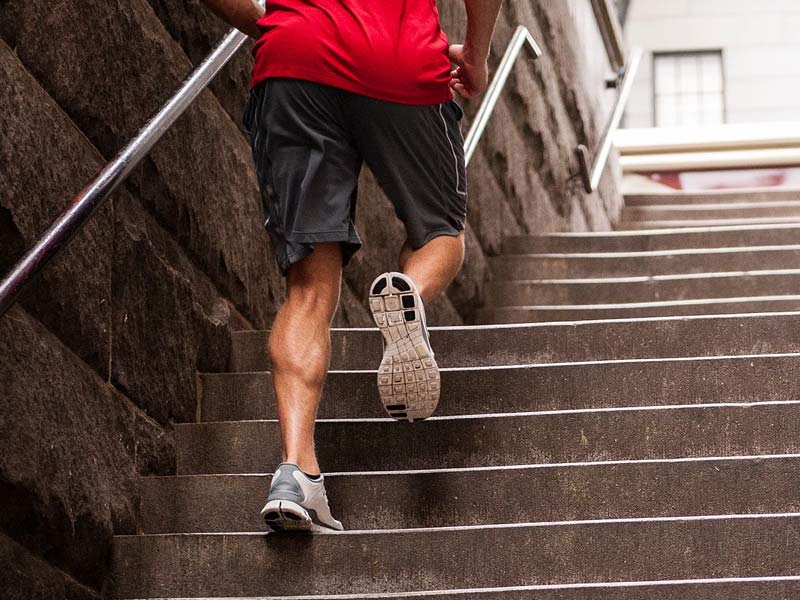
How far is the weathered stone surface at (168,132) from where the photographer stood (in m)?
2.97

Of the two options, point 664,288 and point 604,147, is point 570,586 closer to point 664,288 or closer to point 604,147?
point 664,288

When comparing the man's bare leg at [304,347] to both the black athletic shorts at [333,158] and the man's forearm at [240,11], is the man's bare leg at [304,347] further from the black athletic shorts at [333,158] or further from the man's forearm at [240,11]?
the man's forearm at [240,11]

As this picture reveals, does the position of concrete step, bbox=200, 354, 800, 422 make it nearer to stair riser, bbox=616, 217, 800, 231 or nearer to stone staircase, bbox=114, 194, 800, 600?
stone staircase, bbox=114, 194, 800, 600

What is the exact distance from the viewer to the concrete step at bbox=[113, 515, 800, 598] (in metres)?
2.76

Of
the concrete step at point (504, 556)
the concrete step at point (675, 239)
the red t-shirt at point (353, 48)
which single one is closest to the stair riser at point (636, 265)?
the concrete step at point (675, 239)

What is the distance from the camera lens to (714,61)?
57.7 ft

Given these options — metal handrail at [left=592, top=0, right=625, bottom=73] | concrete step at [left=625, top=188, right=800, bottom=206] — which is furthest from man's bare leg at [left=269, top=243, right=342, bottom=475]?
metal handrail at [left=592, top=0, right=625, bottom=73]

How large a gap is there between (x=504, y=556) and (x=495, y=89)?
3295 mm

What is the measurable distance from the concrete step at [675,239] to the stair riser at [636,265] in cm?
25

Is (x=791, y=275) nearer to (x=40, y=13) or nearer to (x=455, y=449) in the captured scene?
(x=455, y=449)

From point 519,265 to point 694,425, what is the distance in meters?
3.01

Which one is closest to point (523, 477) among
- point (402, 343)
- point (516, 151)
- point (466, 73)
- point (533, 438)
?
point (533, 438)

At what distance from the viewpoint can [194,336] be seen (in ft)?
11.8

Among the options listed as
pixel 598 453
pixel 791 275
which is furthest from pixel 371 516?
pixel 791 275
